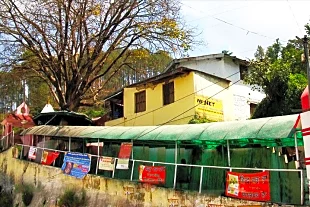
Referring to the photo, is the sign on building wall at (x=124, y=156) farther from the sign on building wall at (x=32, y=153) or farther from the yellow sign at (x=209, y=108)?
the sign on building wall at (x=32, y=153)

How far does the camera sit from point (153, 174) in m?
14.8

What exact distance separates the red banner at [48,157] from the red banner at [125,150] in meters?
4.69

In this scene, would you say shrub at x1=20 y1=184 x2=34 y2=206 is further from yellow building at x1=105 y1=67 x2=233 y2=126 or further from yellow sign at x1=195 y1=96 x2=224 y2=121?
yellow sign at x1=195 y1=96 x2=224 y2=121

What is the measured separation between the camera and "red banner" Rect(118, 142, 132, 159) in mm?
16516

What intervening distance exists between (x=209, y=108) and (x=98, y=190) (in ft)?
28.3

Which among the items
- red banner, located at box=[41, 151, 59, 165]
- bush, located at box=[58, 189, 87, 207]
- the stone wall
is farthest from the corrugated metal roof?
bush, located at box=[58, 189, 87, 207]

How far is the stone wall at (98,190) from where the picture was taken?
13.0 metres

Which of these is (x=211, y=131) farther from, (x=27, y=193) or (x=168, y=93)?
(x=27, y=193)

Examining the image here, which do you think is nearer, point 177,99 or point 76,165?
point 76,165

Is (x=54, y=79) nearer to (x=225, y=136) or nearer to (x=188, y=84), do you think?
(x=188, y=84)

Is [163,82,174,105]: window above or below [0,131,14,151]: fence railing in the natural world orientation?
above

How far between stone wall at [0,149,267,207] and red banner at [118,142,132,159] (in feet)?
3.78

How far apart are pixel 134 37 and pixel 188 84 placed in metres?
4.81

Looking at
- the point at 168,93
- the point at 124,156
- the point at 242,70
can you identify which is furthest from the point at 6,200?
the point at 242,70
